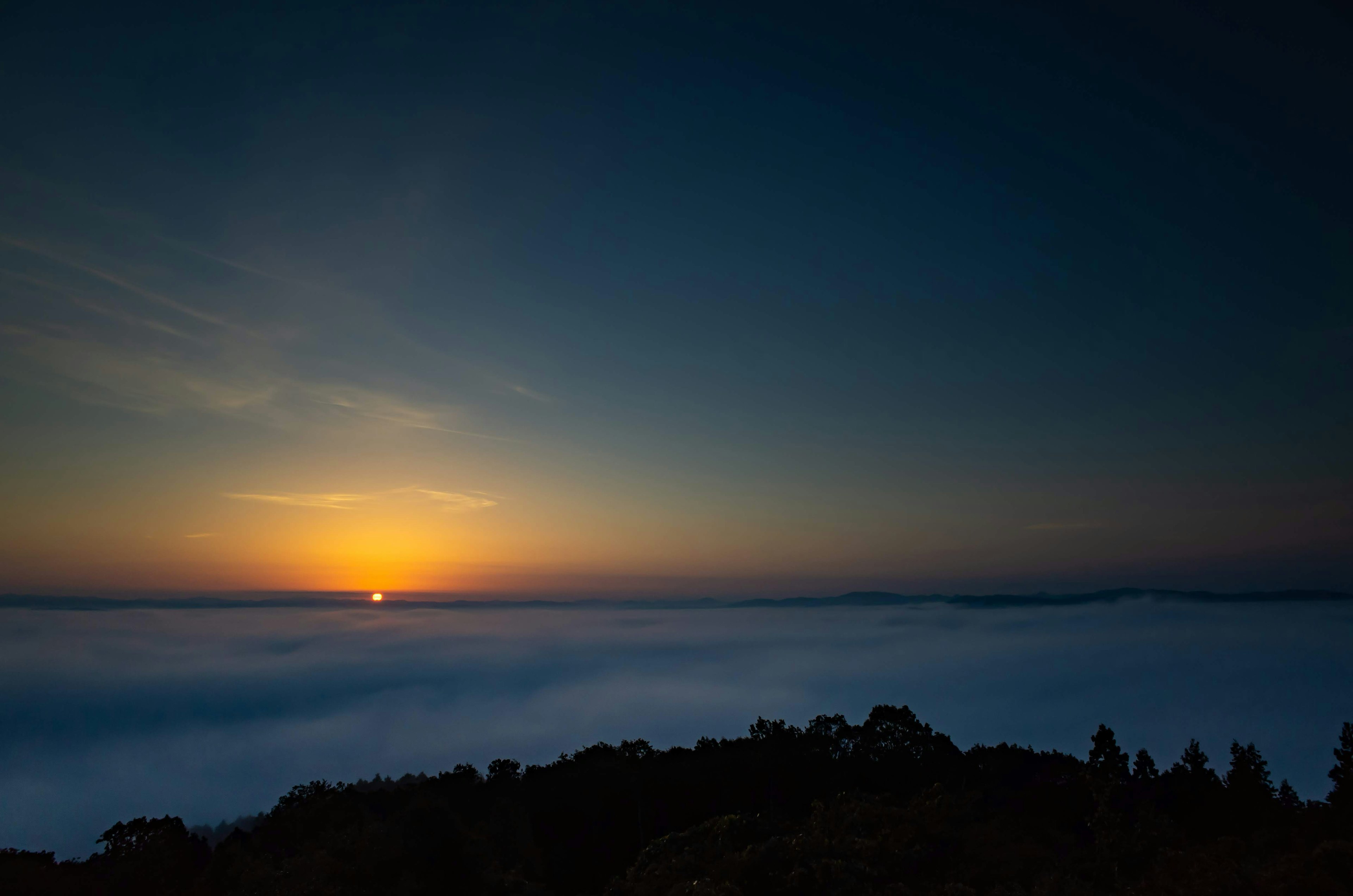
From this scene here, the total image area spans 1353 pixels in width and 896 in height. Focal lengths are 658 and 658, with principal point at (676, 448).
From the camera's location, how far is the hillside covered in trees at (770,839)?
23156mm

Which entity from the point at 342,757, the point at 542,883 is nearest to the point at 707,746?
the point at 542,883

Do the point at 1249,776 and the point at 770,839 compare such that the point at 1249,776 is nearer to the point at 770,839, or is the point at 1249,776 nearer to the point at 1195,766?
the point at 1195,766

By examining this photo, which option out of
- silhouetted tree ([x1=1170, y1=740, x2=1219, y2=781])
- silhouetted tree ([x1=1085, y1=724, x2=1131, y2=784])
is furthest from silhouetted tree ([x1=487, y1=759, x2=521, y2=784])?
silhouetted tree ([x1=1170, y1=740, x2=1219, y2=781])

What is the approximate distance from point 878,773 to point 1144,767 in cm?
1966

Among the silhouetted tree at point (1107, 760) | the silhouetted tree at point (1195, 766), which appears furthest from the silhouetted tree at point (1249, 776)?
the silhouetted tree at point (1107, 760)

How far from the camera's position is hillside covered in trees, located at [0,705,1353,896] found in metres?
23.2

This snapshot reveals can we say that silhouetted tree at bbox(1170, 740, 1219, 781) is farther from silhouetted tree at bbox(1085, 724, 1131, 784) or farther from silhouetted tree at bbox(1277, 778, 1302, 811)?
silhouetted tree at bbox(1277, 778, 1302, 811)

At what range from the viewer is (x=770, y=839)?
25.4 m

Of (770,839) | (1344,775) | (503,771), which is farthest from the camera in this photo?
(503,771)

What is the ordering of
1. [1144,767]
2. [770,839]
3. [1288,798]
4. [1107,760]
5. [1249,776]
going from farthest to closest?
[1144,767] → [1107,760] → [1288,798] → [1249,776] → [770,839]

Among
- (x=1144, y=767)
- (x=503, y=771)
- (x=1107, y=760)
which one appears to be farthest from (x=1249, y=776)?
(x=503, y=771)

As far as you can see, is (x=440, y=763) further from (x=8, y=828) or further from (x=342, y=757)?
(x=8, y=828)

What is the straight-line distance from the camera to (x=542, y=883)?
31.7 m

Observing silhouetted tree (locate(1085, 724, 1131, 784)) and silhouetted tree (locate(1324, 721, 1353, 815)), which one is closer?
silhouetted tree (locate(1324, 721, 1353, 815))
